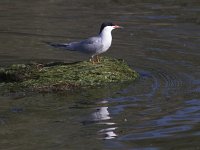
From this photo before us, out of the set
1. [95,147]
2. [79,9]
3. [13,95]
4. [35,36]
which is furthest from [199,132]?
[79,9]

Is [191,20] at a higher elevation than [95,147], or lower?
higher

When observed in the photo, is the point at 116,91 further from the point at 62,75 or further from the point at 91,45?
the point at 91,45

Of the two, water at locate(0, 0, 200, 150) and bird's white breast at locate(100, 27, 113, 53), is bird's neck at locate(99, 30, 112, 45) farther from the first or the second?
water at locate(0, 0, 200, 150)

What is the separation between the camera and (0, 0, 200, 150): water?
1018 centimetres

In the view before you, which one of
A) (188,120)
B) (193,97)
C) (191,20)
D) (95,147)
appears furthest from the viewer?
(191,20)

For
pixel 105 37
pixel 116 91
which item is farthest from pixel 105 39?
pixel 116 91

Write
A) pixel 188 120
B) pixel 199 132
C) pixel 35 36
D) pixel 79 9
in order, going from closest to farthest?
1. pixel 199 132
2. pixel 188 120
3. pixel 35 36
4. pixel 79 9

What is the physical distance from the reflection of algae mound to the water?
0.95ft

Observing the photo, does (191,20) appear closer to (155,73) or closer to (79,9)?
(79,9)

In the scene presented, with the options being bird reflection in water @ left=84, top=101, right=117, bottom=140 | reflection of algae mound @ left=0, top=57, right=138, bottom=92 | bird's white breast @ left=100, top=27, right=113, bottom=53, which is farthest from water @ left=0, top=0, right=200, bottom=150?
bird's white breast @ left=100, top=27, right=113, bottom=53

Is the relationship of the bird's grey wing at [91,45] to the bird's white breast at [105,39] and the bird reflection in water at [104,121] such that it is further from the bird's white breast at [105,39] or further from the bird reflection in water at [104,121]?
the bird reflection in water at [104,121]

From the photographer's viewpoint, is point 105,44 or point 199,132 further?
point 105,44

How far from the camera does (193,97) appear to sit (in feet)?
40.9

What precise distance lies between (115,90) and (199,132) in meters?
2.98
